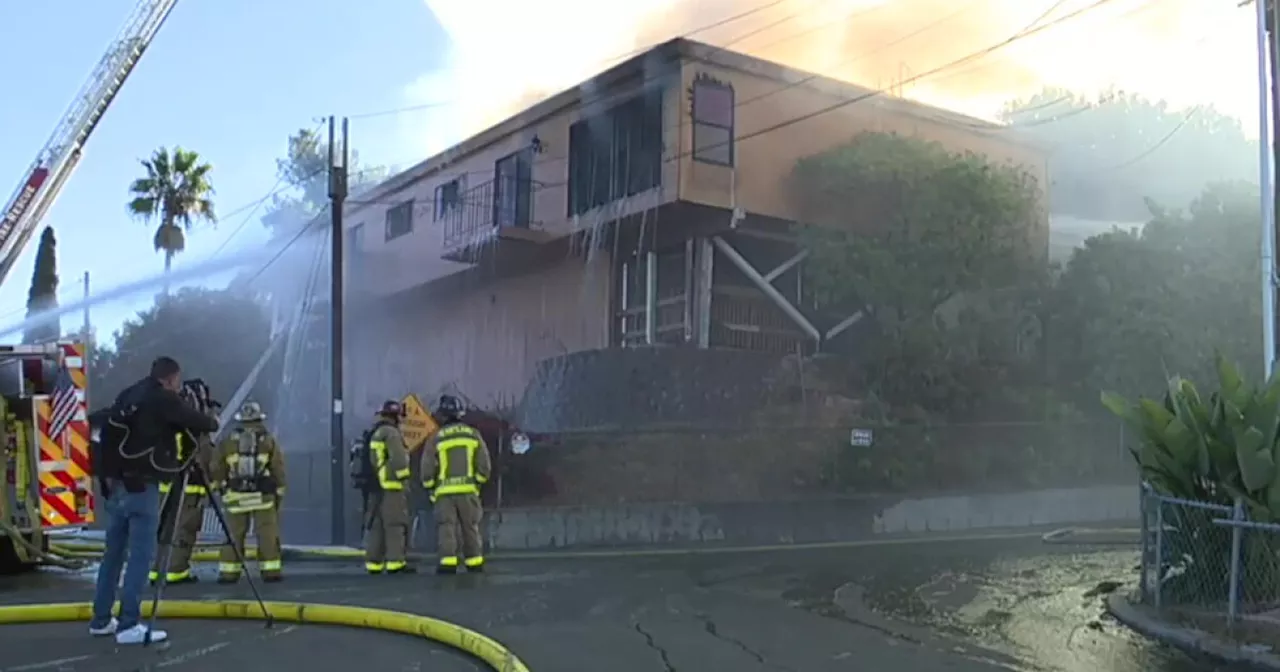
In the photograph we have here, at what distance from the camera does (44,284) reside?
39.7 m

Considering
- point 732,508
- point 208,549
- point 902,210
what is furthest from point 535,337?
point 208,549

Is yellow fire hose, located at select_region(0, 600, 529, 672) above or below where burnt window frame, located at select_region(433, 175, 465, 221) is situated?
below

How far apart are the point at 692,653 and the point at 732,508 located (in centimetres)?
886

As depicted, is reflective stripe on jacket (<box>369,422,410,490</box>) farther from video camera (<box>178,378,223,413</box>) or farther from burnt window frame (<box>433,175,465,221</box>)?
burnt window frame (<box>433,175,465,221</box>)

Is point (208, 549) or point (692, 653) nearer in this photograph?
point (692, 653)

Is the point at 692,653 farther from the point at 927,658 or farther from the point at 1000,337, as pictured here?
the point at 1000,337

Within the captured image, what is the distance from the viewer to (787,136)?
71.9ft

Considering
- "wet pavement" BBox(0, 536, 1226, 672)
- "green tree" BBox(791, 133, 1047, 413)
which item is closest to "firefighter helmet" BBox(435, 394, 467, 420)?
"wet pavement" BBox(0, 536, 1226, 672)

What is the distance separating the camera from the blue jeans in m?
7.20

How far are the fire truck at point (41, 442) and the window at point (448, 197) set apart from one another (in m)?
14.9

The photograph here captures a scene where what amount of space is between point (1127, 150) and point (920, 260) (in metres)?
17.4

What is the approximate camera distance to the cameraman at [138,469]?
7.19m

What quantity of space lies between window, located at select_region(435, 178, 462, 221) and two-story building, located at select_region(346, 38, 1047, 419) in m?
0.06

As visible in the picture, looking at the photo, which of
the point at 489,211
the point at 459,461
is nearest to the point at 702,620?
the point at 459,461
